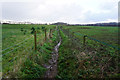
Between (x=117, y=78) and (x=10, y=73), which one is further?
(x=10, y=73)

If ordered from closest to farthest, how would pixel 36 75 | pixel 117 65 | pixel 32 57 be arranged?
pixel 117 65, pixel 36 75, pixel 32 57

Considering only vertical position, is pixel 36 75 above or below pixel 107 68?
below

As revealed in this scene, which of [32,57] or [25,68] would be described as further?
[32,57]

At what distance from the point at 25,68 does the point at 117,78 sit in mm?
4041

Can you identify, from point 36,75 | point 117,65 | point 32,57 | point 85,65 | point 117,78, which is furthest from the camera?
point 32,57

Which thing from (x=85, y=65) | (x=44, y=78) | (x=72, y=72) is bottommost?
(x=44, y=78)

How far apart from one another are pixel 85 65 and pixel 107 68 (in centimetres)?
104

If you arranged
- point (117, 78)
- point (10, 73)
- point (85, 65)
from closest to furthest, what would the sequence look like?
point (117, 78), point (10, 73), point (85, 65)

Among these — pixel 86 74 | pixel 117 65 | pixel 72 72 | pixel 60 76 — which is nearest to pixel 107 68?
pixel 117 65

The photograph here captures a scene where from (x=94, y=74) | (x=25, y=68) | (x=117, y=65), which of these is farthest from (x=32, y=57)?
(x=117, y=65)

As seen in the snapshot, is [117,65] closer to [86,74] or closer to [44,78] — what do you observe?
[86,74]

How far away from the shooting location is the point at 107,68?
160 inches

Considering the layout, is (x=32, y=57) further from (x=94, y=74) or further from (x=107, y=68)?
(x=107, y=68)

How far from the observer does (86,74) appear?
4.14 metres
